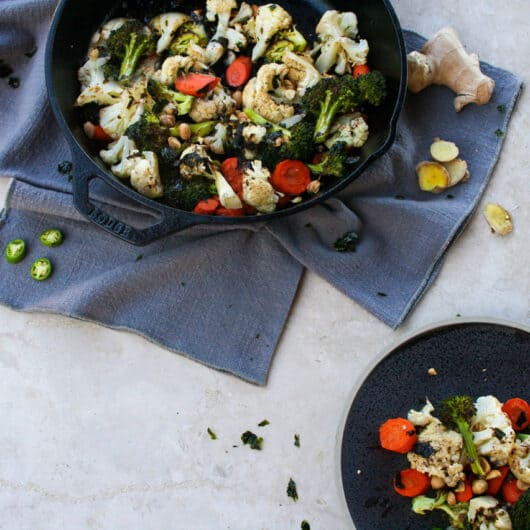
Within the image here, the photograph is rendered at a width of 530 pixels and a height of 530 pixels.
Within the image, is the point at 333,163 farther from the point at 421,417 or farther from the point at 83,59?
the point at 83,59

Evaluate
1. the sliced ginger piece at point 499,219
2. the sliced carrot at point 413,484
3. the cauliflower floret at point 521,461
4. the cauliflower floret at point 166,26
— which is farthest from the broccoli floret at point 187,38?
the cauliflower floret at point 521,461

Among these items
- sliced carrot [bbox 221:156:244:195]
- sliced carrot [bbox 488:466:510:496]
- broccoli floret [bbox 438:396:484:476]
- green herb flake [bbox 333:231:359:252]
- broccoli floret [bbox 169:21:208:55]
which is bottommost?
sliced carrot [bbox 488:466:510:496]

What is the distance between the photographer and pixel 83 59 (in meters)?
2.88

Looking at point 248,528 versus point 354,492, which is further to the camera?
point 248,528

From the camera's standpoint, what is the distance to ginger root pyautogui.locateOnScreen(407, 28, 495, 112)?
287 centimetres

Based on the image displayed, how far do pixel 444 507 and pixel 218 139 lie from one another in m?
1.48

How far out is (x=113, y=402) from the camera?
2.95 metres

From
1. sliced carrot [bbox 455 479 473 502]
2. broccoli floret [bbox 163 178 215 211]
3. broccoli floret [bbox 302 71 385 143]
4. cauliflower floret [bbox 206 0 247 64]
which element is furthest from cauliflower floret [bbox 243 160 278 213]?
sliced carrot [bbox 455 479 473 502]

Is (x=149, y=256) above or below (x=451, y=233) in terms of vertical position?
below

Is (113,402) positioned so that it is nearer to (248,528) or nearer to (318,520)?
(248,528)

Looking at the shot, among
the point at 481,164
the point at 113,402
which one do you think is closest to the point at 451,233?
the point at 481,164

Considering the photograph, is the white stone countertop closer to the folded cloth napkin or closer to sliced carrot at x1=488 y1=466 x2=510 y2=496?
the folded cloth napkin

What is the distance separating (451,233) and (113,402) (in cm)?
144

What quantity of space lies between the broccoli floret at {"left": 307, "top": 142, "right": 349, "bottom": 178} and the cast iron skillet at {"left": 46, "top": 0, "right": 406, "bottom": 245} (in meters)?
0.06
